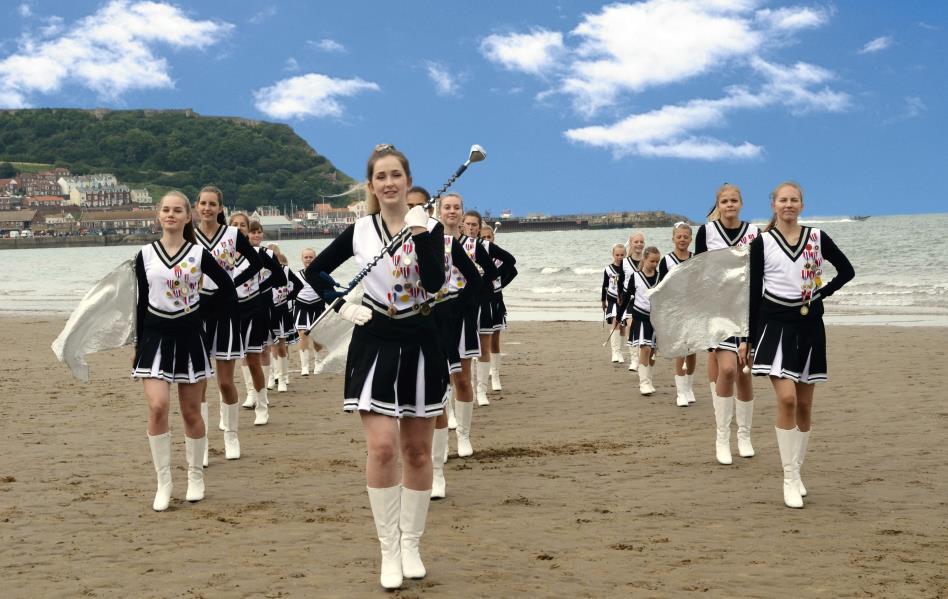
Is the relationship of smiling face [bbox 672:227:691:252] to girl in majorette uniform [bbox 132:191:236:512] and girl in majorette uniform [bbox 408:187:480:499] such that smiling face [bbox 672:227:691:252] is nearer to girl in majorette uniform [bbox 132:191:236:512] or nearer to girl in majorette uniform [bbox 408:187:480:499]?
girl in majorette uniform [bbox 408:187:480:499]

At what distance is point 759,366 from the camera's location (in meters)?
7.27

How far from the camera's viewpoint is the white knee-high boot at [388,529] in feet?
17.7

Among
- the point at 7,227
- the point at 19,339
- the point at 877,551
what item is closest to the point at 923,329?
the point at 877,551

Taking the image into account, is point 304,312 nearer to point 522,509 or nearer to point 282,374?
point 282,374

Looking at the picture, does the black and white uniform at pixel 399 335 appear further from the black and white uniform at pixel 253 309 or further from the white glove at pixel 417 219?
the black and white uniform at pixel 253 309

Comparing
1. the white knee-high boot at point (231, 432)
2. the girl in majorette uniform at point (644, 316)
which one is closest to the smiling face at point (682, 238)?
the girl in majorette uniform at point (644, 316)

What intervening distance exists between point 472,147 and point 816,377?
3.03 metres

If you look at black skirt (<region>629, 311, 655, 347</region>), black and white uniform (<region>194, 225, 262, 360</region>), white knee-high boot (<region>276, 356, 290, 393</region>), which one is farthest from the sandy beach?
white knee-high boot (<region>276, 356, 290, 393</region>)

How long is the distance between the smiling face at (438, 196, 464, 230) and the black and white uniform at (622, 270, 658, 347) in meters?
5.60

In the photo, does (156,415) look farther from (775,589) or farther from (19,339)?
(19,339)

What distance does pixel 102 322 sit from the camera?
786cm

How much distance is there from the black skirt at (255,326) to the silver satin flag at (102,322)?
2.42 metres

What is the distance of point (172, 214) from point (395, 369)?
9.73ft

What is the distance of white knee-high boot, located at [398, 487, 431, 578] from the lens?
5570mm
